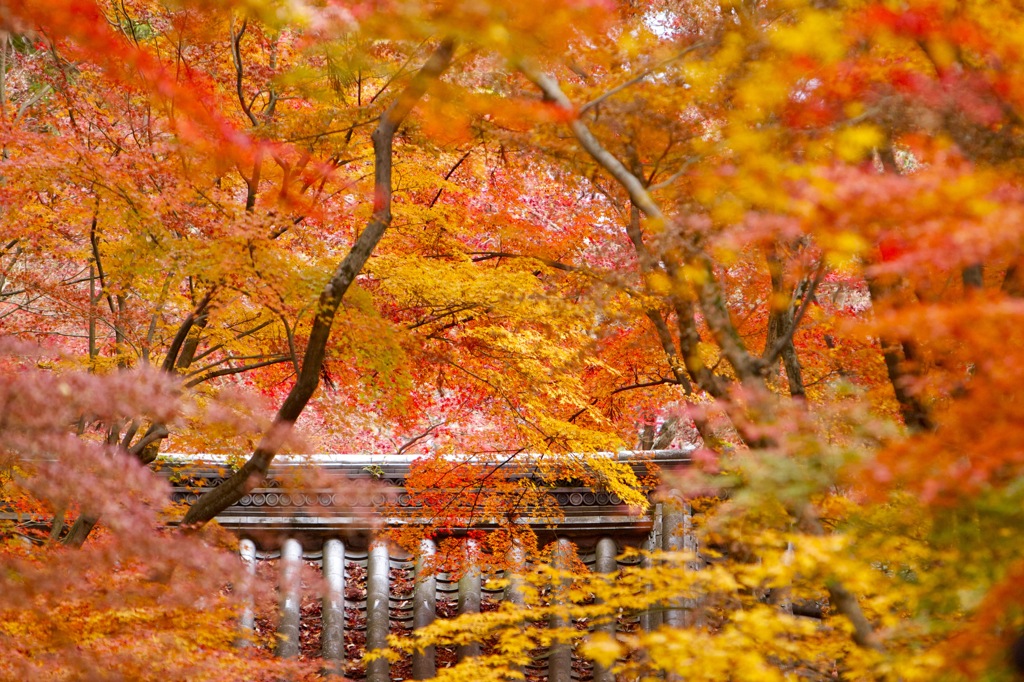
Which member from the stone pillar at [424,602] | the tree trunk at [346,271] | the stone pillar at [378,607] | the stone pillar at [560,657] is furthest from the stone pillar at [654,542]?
the tree trunk at [346,271]

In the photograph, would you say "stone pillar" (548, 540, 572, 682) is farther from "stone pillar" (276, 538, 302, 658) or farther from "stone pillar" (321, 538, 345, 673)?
"stone pillar" (276, 538, 302, 658)

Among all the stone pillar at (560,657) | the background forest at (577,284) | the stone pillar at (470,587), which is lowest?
the stone pillar at (560,657)

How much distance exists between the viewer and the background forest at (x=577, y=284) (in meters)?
4.36

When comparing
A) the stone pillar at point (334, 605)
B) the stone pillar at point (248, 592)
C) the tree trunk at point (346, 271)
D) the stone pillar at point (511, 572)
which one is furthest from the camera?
the stone pillar at point (511, 572)

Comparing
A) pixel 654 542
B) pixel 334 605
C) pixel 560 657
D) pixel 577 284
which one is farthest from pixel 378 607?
pixel 577 284

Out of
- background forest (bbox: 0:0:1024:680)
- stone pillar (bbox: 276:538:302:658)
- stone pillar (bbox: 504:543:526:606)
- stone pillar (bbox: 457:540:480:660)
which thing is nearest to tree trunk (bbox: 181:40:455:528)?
background forest (bbox: 0:0:1024:680)

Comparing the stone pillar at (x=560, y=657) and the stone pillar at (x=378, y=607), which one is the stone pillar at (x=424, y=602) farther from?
the stone pillar at (x=560, y=657)

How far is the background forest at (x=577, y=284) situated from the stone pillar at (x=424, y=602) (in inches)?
21.7

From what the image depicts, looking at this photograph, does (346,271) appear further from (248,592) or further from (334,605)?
(334,605)

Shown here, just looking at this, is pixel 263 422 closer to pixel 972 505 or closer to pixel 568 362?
pixel 568 362

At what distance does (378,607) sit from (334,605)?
465 mm

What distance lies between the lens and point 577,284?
8.60 metres

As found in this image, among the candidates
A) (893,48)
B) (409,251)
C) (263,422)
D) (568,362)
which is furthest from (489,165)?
(893,48)

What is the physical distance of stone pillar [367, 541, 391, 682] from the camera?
9.30 m
